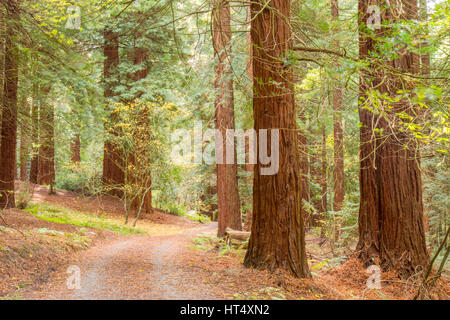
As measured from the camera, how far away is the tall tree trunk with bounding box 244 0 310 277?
5.15 m

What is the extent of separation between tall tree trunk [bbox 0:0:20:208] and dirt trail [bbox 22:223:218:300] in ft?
8.61

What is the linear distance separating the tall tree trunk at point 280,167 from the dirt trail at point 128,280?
126cm

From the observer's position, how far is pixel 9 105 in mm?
8328

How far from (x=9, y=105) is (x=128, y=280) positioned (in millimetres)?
6241

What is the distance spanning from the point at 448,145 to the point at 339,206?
6323 millimetres

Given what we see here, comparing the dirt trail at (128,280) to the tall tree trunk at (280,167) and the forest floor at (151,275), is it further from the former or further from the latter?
the tall tree trunk at (280,167)

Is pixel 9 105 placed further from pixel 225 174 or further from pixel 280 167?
pixel 280 167

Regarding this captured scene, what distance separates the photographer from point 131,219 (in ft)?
50.0

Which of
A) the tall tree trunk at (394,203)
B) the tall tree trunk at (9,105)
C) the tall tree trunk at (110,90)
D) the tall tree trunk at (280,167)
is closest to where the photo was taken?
the tall tree trunk at (280,167)

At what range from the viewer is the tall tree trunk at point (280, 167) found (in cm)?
515

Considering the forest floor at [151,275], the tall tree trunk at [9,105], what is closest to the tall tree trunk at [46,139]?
the tall tree trunk at [9,105]

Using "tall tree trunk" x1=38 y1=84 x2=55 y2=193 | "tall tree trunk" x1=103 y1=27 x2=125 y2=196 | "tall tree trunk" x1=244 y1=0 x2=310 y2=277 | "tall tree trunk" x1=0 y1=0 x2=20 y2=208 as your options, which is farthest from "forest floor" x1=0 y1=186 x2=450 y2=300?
"tall tree trunk" x1=103 y1=27 x2=125 y2=196

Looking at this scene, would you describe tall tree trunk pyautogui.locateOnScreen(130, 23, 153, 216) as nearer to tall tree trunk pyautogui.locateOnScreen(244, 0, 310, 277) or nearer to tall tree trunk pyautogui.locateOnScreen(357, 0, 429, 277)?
tall tree trunk pyautogui.locateOnScreen(244, 0, 310, 277)
